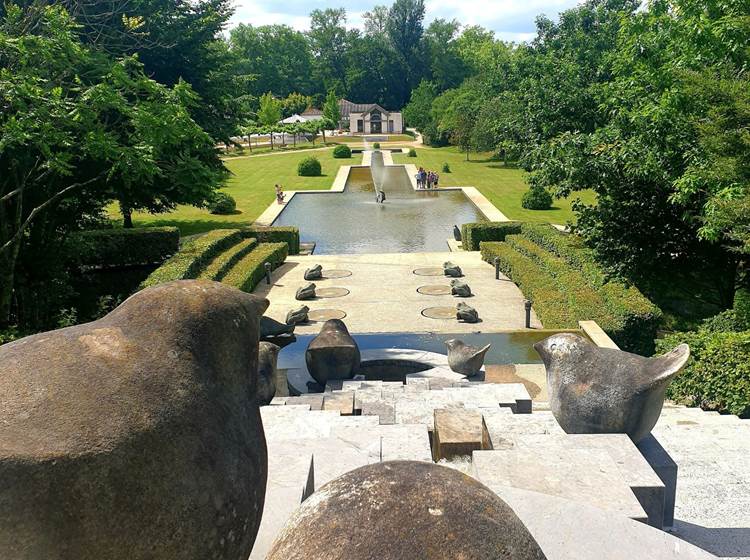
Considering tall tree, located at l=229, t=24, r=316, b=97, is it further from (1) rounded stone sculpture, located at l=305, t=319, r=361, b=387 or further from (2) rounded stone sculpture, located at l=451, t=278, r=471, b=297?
(1) rounded stone sculpture, located at l=305, t=319, r=361, b=387

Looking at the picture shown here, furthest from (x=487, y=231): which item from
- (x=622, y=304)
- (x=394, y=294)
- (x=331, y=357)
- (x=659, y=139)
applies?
(x=331, y=357)

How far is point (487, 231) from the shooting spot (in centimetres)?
2550

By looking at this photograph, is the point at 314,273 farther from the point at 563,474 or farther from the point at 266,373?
the point at 563,474

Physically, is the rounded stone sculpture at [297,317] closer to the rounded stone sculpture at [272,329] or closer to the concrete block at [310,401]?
the rounded stone sculpture at [272,329]

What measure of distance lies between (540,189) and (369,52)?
9060cm

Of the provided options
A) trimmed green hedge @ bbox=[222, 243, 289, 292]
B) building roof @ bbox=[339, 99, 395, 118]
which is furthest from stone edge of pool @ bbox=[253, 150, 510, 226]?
building roof @ bbox=[339, 99, 395, 118]

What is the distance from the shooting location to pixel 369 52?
345 ft

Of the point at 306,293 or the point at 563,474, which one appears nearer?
the point at 563,474

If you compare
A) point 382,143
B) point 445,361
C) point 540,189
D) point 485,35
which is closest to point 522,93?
point 540,189

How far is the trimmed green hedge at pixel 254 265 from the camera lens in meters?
18.8

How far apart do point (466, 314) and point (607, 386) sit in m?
9.55

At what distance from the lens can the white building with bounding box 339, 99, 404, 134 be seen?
3755 inches

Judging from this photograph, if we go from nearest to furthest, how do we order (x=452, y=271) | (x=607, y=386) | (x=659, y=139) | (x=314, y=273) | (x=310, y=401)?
(x=607, y=386)
(x=310, y=401)
(x=659, y=139)
(x=314, y=273)
(x=452, y=271)

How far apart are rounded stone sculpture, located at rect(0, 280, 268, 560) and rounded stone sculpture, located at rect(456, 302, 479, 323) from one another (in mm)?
12798
